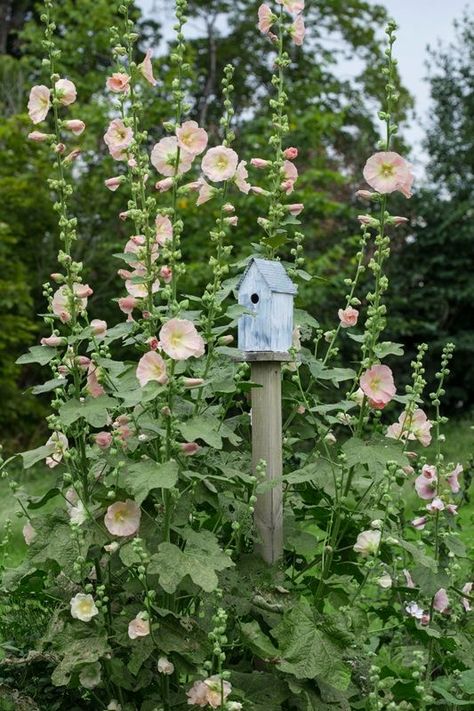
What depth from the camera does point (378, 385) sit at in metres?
2.66

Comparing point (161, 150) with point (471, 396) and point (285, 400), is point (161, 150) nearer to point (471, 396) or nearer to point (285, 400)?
point (285, 400)

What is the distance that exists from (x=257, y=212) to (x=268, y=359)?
10.3 m

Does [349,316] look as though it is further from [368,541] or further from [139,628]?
[139,628]

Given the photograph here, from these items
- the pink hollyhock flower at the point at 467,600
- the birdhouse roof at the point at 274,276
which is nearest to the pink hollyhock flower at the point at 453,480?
the pink hollyhock flower at the point at 467,600

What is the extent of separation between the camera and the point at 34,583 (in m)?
2.84

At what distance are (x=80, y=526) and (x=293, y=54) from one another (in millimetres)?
15978

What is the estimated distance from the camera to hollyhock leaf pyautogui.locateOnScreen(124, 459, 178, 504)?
7.29 ft

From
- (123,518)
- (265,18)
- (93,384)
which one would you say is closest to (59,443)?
(93,384)

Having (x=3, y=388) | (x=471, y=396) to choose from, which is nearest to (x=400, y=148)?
(x=471, y=396)

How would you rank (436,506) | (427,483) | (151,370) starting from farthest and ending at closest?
(427,483) → (436,506) → (151,370)

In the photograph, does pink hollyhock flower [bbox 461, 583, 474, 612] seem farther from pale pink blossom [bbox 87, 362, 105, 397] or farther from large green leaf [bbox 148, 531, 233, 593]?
pale pink blossom [bbox 87, 362, 105, 397]

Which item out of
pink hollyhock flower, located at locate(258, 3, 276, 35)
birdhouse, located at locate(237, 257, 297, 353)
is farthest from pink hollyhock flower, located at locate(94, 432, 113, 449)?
pink hollyhock flower, located at locate(258, 3, 276, 35)

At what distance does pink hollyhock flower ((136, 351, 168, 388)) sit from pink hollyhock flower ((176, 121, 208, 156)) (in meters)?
0.52

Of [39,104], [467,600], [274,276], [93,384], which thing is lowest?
[467,600]
